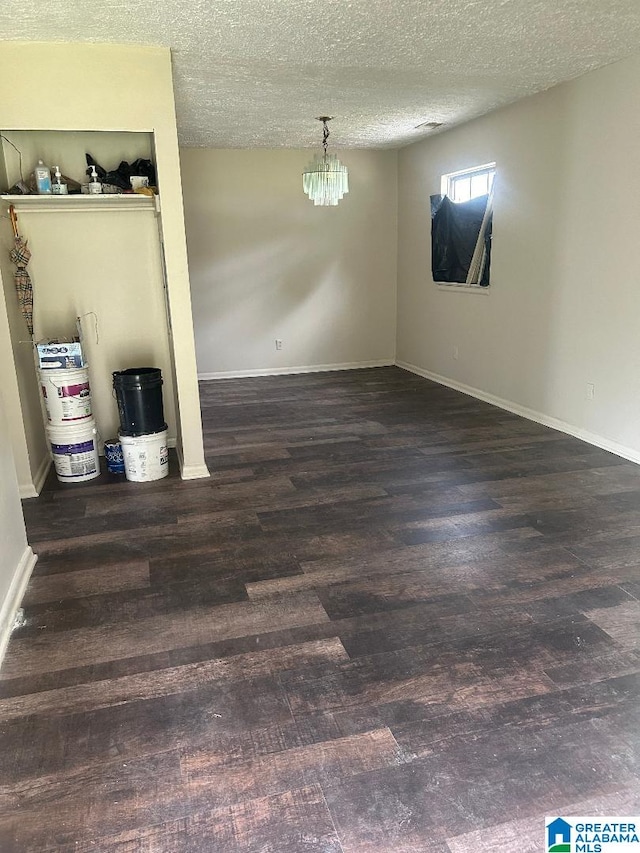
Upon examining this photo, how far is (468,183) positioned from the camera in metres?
5.67

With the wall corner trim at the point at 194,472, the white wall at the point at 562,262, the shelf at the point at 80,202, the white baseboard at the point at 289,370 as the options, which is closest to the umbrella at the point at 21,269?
the shelf at the point at 80,202

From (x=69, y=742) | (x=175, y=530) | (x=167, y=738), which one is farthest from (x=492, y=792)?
(x=175, y=530)

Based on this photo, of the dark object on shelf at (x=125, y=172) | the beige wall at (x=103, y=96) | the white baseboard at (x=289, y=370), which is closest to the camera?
the beige wall at (x=103, y=96)

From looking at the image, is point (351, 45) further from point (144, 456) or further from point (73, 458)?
point (73, 458)

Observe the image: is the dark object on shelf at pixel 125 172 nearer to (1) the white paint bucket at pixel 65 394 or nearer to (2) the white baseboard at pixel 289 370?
(1) the white paint bucket at pixel 65 394

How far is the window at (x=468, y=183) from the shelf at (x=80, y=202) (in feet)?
10.1

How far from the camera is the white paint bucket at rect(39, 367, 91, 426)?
360 cm

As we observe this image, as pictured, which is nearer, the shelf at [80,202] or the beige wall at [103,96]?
the beige wall at [103,96]

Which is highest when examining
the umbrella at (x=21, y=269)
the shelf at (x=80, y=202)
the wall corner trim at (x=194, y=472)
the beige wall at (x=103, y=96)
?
the beige wall at (x=103, y=96)

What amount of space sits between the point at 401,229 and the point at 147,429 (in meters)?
4.57

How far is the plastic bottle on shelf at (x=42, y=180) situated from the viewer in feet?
11.7

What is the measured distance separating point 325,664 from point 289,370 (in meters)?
5.37

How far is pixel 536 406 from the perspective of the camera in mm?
4863

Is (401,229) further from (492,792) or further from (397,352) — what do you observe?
(492,792)
